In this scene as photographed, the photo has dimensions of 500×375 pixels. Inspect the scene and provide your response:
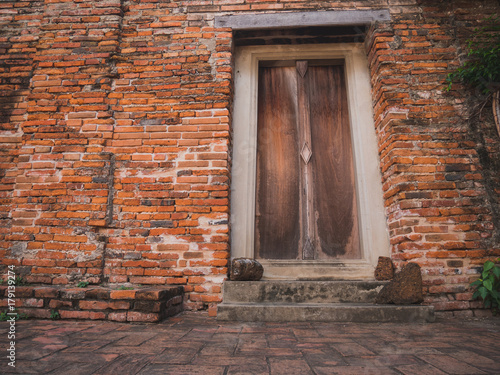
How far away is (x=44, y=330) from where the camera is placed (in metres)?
2.13

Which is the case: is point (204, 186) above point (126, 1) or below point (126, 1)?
below

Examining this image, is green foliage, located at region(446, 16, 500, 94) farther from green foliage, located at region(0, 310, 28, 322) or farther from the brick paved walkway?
green foliage, located at region(0, 310, 28, 322)

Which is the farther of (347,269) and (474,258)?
(347,269)

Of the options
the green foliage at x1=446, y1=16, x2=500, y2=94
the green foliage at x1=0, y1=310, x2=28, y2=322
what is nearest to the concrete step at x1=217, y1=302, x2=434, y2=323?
the green foliage at x1=0, y1=310, x2=28, y2=322

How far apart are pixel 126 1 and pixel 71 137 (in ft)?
6.36

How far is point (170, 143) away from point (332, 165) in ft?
6.89

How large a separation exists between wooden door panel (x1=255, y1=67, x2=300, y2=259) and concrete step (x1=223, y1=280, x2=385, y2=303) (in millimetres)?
681

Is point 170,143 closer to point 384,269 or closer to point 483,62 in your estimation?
point 384,269

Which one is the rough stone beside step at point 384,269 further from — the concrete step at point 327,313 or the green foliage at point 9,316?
the green foliage at point 9,316

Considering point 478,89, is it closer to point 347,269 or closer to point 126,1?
point 347,269

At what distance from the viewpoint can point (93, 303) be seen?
246 cm

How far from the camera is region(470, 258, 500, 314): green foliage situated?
2.60 m

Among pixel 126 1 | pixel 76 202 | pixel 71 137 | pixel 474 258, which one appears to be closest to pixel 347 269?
pixel 474 258

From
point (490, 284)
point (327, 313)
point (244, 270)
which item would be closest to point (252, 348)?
point (327, 313)
